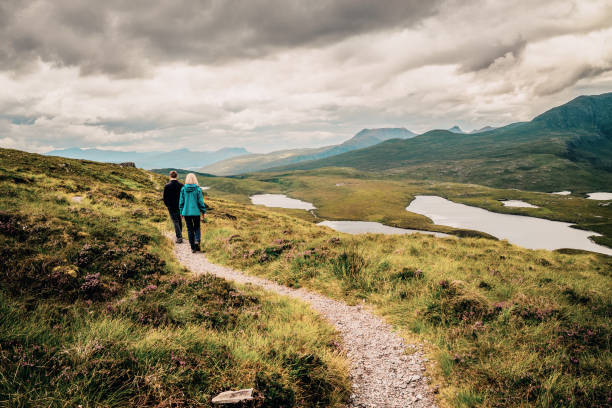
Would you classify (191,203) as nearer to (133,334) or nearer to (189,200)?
(189,200)

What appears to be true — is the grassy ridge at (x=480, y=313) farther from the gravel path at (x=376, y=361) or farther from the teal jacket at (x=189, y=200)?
the teal jacket at (x=189, y=200)

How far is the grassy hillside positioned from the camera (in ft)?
12.7

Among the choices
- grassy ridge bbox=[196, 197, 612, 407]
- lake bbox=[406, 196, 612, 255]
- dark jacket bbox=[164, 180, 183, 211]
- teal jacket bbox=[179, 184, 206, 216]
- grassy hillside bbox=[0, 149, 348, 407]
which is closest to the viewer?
grassy hillside bbox=[0, 149, 348, 407]

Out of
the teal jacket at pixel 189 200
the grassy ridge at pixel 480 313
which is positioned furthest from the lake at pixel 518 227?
the teal jacket at pixel 189 200

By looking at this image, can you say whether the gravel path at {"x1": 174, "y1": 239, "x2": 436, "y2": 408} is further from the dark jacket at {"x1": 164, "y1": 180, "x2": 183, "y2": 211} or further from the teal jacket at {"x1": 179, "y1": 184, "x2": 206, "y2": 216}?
the dark jacket at {"x1": 164, "y1": 180, "x2": 183, "y2": 211}

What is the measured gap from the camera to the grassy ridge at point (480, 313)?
5488 mm

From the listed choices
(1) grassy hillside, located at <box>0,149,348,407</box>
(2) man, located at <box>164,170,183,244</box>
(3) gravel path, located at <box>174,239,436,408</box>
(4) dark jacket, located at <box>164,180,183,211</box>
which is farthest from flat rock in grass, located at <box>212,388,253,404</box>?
(4) dark jacket, located at <box>164,180,183,211</box>

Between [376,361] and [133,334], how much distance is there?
17.8 ft

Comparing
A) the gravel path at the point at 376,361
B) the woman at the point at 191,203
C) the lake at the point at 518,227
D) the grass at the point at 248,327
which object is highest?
the woman at the point at 191,203

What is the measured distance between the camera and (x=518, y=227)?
137125mm

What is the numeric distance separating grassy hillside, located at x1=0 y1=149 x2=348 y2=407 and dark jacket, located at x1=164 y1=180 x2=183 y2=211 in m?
6.89

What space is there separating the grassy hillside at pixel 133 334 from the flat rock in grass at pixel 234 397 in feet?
0.77

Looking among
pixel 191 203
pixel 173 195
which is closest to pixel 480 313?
pixel 191 203

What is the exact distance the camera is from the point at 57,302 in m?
5.96
